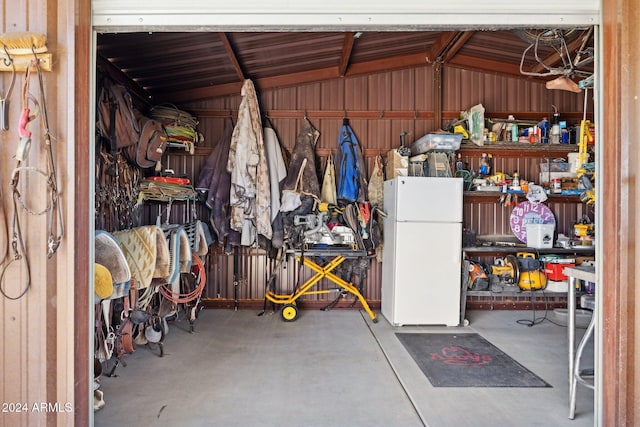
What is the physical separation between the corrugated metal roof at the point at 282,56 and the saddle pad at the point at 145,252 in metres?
1.58

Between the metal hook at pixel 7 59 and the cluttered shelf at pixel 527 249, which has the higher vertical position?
the metal hook at pixel 7 59

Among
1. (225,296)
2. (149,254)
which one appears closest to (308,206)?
(225,296)

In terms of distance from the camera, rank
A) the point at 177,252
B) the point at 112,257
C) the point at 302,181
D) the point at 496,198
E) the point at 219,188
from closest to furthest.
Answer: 1. the point at 112,257
2. the point at 177,252
3. the point at 219,188
4. the point at 302,181
5. the point at 496,198

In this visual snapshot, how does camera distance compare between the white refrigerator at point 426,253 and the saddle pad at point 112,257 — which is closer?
the saddle pad at point 112,257

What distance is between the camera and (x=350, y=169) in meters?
4.97

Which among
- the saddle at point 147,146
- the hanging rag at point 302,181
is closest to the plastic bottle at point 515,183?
the hanging rag at point 302,181

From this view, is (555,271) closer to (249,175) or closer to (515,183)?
(515,183)

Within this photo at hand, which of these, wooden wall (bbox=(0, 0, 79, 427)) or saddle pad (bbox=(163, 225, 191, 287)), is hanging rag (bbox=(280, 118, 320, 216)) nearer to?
saddle pad (bbox=(163, 225, 191, 287))

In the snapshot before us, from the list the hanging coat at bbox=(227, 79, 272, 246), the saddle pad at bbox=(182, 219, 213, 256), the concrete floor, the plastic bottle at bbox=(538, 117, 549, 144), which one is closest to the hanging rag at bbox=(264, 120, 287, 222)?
the hanging coat at bbox=(227, 79, 272, 246)

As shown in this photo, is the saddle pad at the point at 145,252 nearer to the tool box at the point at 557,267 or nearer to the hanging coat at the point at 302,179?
the hanging coat at the point at 302,179

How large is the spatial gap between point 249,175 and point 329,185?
1062 mm

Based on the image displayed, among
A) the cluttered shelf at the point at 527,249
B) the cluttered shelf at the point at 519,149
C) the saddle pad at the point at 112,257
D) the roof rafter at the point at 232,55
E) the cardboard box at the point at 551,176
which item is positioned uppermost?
the roof rafter at the point at 232,55

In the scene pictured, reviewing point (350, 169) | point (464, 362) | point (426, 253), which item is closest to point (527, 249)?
point (426, 253)

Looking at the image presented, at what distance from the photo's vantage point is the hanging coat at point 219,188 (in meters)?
4.70
